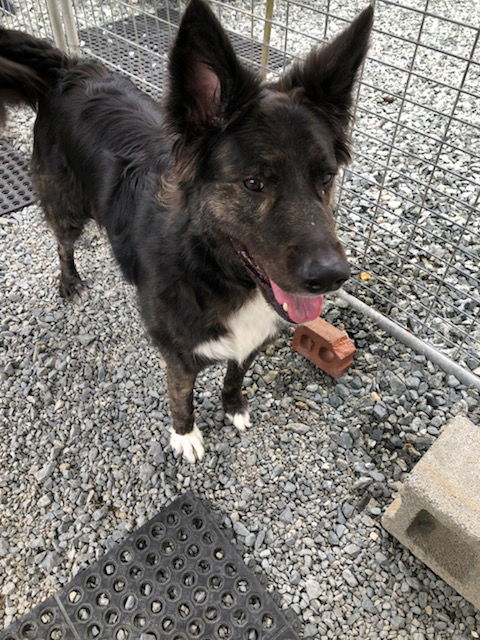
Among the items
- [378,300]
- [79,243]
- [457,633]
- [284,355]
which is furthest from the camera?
[79,243]

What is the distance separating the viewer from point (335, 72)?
163 cm

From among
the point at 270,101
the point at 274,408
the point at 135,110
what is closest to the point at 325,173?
the point at 270,101

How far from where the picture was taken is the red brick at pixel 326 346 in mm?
2668

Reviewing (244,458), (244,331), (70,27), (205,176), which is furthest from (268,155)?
(70,27)

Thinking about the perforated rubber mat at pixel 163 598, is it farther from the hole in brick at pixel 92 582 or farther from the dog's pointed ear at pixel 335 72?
the dog's pointed ear at pixel 335 72

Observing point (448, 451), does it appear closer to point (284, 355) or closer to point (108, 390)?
point (284, 355)

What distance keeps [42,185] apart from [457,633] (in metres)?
2.75

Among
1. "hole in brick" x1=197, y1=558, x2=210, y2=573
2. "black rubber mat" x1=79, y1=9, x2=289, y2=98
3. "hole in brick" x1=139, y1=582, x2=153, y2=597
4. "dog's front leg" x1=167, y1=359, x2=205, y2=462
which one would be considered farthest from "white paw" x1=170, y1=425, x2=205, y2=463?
"black rubber mat" x1=79, y1=9, x2=289, y2=98

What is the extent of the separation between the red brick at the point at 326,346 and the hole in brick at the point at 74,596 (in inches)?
61.5

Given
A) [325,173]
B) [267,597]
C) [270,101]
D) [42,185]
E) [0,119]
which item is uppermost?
[270,101]

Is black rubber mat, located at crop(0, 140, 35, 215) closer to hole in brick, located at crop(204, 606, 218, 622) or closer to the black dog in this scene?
the black dog

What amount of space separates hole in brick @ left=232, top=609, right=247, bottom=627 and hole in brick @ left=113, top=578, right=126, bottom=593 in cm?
45

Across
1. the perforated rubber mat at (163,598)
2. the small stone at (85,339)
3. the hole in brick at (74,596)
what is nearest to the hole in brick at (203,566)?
the perforated rubber mat at (163,598)

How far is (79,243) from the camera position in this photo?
348 cm
